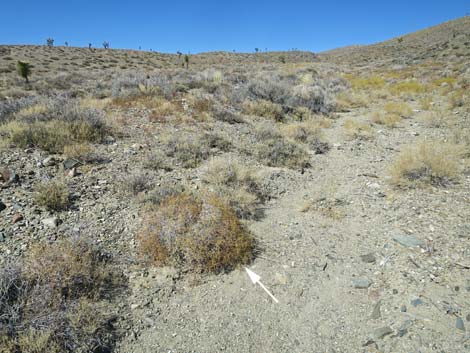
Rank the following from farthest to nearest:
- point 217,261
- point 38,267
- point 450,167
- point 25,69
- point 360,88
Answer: point 360,88 < point 25,69 < point 450,167 < point 217,261 < point 38,267

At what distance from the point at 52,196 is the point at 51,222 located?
0.50 metres

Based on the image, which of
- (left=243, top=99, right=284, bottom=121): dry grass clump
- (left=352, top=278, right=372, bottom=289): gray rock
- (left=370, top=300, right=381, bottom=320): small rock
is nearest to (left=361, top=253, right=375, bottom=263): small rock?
(left=352, top=278, right=372, bottom=289): gray rock

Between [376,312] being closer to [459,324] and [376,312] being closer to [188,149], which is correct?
[459,324]

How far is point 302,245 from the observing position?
3.99 meters

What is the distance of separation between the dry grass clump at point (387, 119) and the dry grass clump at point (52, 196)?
10.3 metres

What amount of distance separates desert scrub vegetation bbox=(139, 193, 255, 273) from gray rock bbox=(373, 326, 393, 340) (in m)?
1.65

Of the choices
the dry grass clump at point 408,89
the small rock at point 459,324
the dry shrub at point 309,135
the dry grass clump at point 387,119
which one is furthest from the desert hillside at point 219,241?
the dry grass clump at point 408,89

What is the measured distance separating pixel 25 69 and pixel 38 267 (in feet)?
60.3

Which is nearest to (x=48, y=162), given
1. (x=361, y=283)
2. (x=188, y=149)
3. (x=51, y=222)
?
A: (x=51, y=222)

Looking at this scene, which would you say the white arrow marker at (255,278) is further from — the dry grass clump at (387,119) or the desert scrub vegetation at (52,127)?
the dry grass clump at (387,119)

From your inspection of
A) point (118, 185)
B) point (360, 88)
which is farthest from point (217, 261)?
point (360, 88)

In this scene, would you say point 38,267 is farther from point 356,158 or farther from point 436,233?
point 356,158

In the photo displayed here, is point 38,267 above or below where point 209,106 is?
below

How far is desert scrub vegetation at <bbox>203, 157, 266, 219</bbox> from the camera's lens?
4.63m
